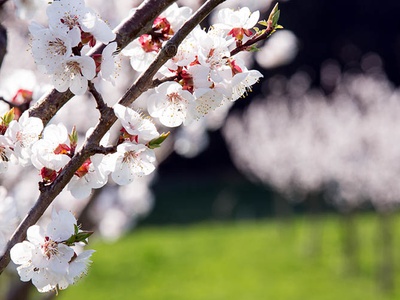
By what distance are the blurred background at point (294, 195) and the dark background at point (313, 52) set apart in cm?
3

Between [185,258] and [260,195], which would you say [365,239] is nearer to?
[185,258]

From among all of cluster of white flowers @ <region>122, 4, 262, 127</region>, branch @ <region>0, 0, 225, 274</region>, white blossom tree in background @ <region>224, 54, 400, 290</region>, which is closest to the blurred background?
white blossom tree in background @ <region>224, 54, 400, 290</region>

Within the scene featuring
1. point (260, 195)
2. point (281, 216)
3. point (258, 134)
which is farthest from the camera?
point (260, 195)

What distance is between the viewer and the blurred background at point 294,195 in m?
8.84

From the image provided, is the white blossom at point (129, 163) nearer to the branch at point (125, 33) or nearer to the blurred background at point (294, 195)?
the branch at point (125, 33)

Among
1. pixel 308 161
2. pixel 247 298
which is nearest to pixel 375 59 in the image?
pixel 308 161

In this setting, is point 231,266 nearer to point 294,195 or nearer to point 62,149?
point 294,195

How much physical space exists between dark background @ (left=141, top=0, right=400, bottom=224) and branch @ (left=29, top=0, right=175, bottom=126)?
1472 centimetres

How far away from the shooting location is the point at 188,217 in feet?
45.1

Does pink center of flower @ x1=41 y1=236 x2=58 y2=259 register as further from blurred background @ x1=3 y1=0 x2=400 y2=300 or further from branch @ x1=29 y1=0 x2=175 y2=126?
blurred background @ x1=3 y1=0 x2=400 y2=300

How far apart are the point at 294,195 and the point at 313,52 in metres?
5.25

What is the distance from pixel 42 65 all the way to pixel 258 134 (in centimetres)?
1217

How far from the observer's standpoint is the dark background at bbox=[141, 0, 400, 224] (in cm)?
1653

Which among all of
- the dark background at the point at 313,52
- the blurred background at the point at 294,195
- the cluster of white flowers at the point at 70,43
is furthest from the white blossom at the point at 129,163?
the dark background at the point at 313,52
